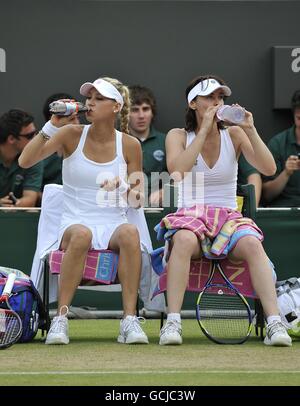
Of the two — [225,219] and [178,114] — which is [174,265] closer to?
[225,219]

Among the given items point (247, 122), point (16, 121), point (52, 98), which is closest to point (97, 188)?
point (247, 122)

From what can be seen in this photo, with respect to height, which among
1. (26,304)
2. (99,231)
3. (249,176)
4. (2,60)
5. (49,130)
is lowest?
(26,304)

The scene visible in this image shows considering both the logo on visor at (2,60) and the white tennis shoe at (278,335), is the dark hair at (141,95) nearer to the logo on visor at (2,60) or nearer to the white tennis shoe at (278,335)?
the logo on visor at (2,60)

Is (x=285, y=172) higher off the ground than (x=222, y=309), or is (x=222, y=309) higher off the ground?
(x=285, y=172)

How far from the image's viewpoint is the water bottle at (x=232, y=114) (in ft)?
22.8

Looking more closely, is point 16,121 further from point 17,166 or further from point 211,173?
point 211,173

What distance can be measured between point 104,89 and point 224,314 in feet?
5.04

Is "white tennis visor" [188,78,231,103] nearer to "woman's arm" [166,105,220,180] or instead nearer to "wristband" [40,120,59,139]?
"woman's arm" [166,105,220,180]

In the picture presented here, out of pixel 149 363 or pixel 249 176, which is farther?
pixel 249 176

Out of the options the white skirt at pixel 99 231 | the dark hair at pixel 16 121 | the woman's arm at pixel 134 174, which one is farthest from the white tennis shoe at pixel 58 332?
the dark hair at pixel 16 121

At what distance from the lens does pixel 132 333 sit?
6.83 m

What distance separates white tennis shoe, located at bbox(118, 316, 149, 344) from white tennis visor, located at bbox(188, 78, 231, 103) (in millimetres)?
1404

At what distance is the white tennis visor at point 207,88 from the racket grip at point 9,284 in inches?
60.5

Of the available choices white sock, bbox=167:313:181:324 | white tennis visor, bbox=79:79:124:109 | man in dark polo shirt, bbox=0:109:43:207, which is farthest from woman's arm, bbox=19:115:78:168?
man in dark polo shirt, bbox=0:109:43:207
